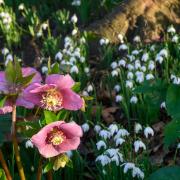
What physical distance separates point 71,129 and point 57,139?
0.06m

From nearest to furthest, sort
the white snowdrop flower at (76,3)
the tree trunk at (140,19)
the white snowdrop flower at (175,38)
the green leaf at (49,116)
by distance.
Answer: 1. the green leaf at (49,116)
2. the white snowdrop flower at (175,38)
3. the tree trunk at (140,19)
4. the white snowdrop flower at (76,3)

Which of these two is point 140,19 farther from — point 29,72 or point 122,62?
point 29,72

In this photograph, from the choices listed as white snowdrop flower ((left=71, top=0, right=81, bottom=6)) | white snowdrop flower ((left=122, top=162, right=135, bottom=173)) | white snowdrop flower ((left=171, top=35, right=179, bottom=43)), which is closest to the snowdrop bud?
white snowdrop flower ((left=171, top=35, right=179, bottom=43))

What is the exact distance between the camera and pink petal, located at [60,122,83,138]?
1756 mm

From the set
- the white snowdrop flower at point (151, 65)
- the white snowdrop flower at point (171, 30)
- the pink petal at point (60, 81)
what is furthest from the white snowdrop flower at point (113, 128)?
the white snowdrop flower at point (171, 30)

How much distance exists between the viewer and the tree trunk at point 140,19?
14.4 ft

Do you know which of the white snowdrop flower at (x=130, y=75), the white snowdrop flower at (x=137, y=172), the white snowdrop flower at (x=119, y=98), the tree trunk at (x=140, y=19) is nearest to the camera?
the white snowdrop flower at (x=137, y=172)

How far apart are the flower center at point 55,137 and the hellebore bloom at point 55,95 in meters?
0.08

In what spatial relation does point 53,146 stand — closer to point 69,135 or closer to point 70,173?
point 69,135

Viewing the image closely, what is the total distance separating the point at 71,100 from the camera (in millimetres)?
1766

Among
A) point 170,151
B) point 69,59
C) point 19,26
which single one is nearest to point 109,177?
point 170,151

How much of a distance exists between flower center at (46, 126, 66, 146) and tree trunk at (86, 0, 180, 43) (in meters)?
2.72

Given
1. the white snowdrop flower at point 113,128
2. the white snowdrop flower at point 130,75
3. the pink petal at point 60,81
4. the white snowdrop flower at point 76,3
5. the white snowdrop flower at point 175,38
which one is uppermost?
the pink petal at point 60,81

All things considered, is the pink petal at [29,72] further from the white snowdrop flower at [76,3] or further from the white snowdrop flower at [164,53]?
the white snowdrop flower at [76,3]
